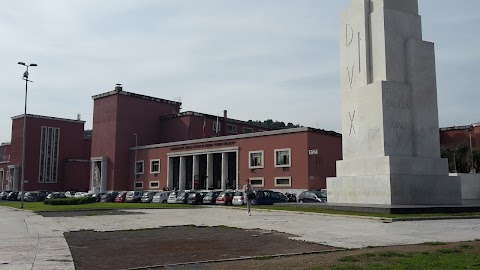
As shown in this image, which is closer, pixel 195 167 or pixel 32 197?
pixel 32 197

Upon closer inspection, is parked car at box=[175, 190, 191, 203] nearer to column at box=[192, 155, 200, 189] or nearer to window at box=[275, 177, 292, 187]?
window at box=[275, 177, 292, 187]

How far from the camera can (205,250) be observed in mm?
12289

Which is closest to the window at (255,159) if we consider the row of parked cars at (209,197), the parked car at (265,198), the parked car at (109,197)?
the row of parked cars at (209,197)

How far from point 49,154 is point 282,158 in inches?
2236

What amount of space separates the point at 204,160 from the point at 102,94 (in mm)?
23134

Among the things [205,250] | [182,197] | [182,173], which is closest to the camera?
[205,250]

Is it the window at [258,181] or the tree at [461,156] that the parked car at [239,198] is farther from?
the tree at [461,156]

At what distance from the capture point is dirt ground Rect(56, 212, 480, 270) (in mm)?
9992

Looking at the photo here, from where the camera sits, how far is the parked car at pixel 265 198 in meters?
36.6

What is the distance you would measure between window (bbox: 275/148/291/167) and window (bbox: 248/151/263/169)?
105 inches

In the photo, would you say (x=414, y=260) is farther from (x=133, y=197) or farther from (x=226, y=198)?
(x=133, y=197)

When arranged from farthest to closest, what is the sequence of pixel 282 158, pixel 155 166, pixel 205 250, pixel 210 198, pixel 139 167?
pixel 139 167 → pixel 155 166 → pixel 282 158 → pixel 210 198 → pixel 205 250

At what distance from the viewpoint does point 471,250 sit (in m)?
10.7

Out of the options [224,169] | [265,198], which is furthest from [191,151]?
[265,198]
